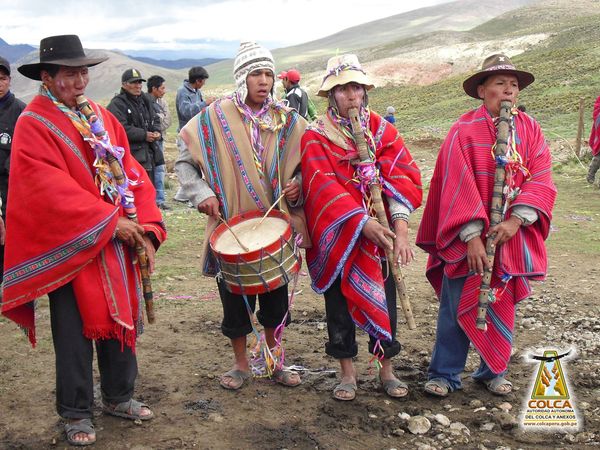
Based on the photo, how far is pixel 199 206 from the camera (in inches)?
164

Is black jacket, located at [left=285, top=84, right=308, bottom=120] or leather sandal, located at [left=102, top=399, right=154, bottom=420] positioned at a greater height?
black jacket, located at [left=285, top=84, right=308, bottom=120]

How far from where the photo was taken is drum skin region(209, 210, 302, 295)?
3877 millimetres

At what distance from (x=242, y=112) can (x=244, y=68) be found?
27cm

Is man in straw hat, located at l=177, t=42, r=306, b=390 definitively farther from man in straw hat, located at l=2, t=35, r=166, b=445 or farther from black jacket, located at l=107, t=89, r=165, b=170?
black jacket, located at l=107, t=89, r=165, b=170

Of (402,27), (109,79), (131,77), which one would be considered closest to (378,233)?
(131,77)

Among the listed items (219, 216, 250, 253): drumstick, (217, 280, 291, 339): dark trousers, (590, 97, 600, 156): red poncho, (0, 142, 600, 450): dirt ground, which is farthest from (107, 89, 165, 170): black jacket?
(590, 97, 600, 156): red poncho

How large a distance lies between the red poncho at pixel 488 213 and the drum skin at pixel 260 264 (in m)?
0.98

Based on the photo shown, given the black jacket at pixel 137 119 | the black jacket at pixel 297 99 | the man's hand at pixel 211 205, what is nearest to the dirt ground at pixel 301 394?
the man's hand at pixel 211 205

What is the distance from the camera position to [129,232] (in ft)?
12.1

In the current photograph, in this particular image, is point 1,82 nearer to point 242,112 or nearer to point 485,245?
point 242,112

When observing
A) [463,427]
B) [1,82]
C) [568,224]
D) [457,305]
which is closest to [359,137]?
[457,305]

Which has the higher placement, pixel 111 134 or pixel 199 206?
pixel 111 134

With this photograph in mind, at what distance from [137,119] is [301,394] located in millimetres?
5568

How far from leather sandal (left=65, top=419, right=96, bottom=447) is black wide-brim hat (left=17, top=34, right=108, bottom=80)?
197 centimetres
